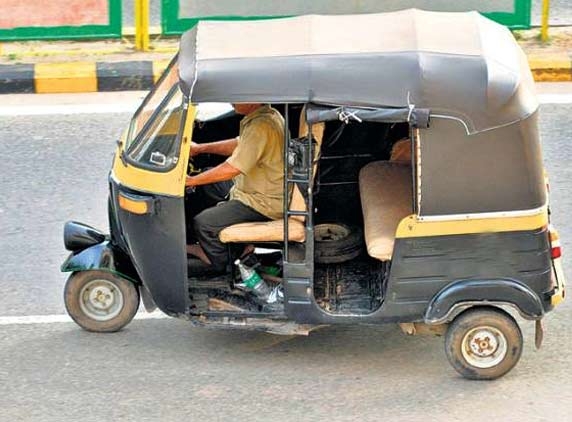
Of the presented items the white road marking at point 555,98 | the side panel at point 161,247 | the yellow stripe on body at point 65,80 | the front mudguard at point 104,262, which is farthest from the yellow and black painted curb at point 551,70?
the side panel at point 161,247

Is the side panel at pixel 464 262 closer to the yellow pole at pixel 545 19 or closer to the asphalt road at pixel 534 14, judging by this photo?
the yellow pole at pixel 545 19

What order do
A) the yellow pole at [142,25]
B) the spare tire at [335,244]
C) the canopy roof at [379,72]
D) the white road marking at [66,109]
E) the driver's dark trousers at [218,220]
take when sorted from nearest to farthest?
the canopy roof at [379,72] → the driver's dark trousers at [218,220] → the spare tire at [335,244] → the white road marking at [66,109] → the yellow pole at [142,25]

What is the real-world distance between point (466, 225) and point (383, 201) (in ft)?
2.35

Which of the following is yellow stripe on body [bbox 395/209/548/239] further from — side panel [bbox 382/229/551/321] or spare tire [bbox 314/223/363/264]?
spare tire [bbox 314/223/363/264]

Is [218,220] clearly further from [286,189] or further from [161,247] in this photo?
[286,189]

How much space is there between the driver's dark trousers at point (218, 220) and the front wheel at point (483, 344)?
112 cm

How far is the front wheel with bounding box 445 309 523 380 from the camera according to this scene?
21.2 feet

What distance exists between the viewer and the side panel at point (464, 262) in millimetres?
6285

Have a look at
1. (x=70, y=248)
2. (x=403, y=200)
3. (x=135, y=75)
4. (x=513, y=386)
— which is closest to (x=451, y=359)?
(x=513, y=386)

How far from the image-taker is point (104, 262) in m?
6.98

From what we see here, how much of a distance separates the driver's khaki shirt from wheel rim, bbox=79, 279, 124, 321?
843 mm

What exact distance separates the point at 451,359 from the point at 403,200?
2.88 feet

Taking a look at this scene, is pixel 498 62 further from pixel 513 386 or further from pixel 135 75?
pixel 135 75

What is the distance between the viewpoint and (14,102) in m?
11.1
